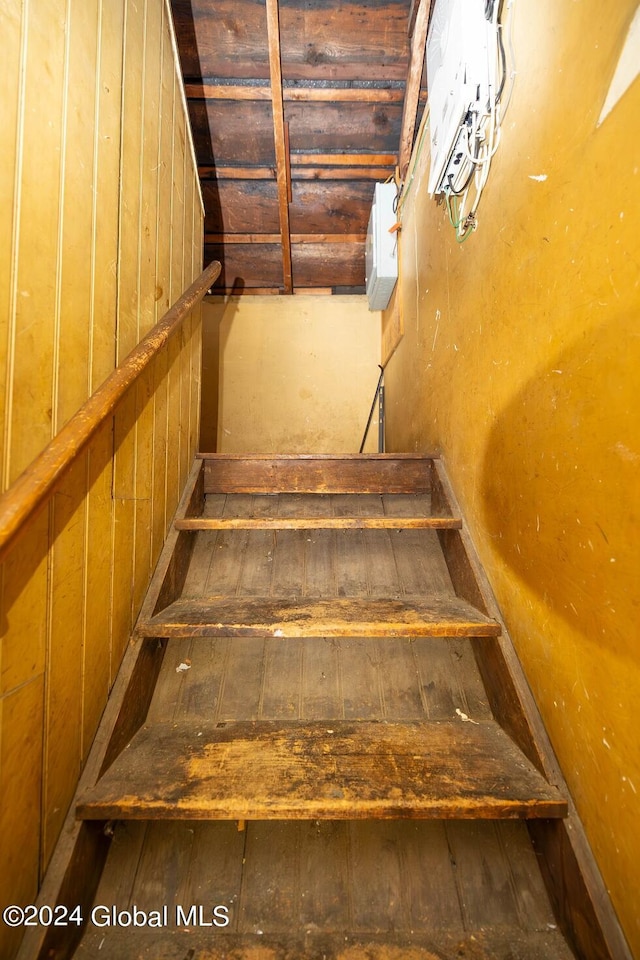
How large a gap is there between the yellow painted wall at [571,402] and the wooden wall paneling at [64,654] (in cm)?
104

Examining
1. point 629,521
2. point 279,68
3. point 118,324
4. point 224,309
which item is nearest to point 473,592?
point 629,521

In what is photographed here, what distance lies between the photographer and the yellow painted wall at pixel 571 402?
688mm

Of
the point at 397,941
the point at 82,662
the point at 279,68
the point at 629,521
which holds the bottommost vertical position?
the point at 397,941

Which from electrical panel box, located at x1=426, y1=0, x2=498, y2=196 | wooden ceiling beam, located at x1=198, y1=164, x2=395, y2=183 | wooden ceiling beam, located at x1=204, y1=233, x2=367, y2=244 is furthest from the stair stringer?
wooden ceiling beam, located at x1=204, y1=233, x2=367, y2=244

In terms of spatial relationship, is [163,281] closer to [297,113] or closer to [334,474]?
[334,474]

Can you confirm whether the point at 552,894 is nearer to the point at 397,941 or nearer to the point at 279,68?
the point at 397,941

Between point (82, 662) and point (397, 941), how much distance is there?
33.2 inches

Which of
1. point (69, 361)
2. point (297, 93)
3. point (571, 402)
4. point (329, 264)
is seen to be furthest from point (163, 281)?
point (329, 264)

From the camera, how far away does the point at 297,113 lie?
2674 mm

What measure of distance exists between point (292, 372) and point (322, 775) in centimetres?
337

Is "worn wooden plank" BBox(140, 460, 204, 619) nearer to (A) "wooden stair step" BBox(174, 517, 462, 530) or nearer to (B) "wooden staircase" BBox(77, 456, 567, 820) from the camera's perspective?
(B) "wooden staircase" BBox(77, 456, 567, 820)

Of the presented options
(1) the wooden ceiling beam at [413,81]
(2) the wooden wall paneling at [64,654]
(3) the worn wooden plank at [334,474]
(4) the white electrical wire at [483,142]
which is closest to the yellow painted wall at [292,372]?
(1) the wooden ceiling beam at [413,81]

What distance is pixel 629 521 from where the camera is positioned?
683 mm

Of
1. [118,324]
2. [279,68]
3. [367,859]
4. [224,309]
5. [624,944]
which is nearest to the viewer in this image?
[624,944]
